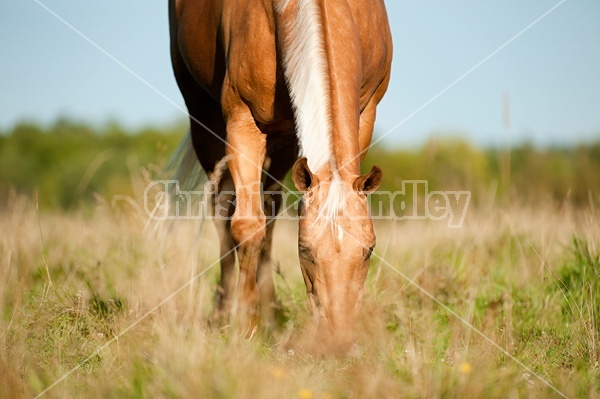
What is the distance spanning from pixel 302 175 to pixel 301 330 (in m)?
0.75

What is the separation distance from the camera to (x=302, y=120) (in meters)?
3.32

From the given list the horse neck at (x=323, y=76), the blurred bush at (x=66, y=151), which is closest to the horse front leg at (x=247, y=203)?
the horse neck at (x=323, y=76)

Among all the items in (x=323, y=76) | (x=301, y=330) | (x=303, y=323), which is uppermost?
(x=323, y=76)

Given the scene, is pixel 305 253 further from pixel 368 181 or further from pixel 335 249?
pixel 368 181

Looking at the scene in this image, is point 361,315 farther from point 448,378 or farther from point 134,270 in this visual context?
point 134,270

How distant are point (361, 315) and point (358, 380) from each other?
0.63 metres

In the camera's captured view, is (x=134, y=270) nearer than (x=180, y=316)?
No

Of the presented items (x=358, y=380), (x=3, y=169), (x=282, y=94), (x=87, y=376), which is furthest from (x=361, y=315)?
(x=3, y=169)

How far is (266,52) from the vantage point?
150 inches

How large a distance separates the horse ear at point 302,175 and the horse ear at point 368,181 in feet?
0.74

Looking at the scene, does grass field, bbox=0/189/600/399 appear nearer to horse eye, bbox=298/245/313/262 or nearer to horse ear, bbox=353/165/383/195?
horse eye, bbox=298/245/313/262

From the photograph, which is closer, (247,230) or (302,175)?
(302,175)

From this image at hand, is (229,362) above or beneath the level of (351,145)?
beneath

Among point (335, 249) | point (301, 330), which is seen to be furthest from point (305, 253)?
point (301, 330)
